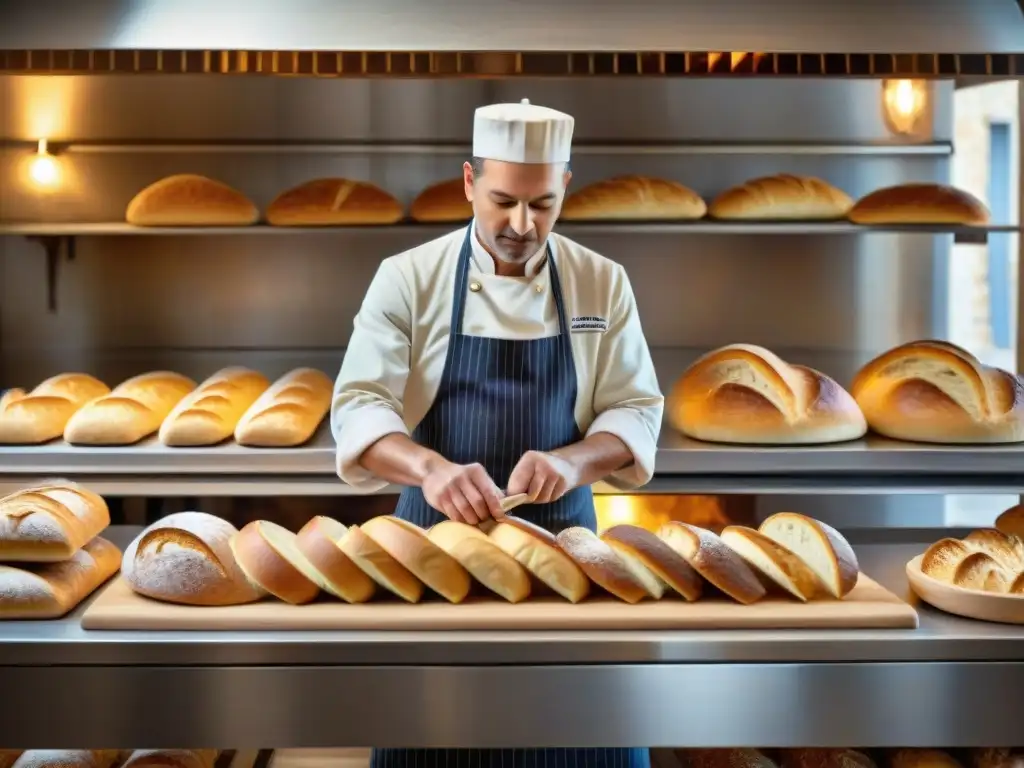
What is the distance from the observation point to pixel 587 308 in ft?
7.14

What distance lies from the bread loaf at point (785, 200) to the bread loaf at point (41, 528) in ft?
6.53

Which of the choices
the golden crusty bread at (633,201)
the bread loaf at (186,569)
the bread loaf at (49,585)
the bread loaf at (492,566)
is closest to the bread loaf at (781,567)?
the bread loaf at (492,566)

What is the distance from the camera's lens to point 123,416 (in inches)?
108

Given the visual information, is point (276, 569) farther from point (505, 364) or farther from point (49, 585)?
point (505, 364)

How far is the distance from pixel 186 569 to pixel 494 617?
422 millimetres

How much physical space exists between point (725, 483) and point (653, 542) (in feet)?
3.51

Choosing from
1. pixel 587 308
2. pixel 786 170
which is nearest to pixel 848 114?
pixel 786 170

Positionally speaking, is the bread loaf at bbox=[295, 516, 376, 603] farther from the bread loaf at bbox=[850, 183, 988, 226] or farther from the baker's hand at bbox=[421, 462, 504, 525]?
the bread loaf at bbox=[850, 183, 988, 226]

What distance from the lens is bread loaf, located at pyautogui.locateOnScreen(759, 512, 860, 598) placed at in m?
1.63

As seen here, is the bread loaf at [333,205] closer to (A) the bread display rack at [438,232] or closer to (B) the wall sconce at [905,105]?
(A) the bread display rack at [438,232]

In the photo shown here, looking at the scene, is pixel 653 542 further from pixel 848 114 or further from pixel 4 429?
pixel 848 114

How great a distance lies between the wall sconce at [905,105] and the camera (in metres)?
3.37

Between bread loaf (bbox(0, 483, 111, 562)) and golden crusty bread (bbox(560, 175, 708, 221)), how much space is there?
1.69 m

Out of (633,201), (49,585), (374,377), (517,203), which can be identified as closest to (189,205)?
(633,201)
